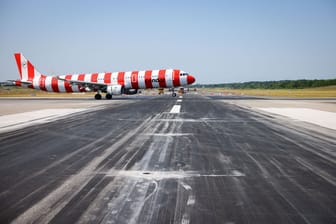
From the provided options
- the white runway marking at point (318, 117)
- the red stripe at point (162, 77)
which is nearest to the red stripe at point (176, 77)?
the red stripe at point (162, 77)

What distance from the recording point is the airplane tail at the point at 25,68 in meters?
40.5

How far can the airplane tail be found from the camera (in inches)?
1593

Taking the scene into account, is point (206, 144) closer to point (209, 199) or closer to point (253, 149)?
point (253, 149)

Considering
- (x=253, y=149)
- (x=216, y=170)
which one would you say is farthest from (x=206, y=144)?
(x=216, y=170)

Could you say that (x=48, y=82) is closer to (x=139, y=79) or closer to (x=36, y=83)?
(x=36, y=83)

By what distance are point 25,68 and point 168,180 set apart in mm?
45117

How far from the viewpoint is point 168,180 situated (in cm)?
436

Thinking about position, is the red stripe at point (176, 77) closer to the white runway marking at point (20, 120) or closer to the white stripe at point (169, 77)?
the white stripe at point (169, 77)

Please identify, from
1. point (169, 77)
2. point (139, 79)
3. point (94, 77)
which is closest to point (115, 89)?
point (139, 79)

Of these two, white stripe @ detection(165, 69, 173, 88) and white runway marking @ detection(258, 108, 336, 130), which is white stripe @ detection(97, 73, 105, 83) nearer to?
white stripe @ detection(165, 69, 173, 88)

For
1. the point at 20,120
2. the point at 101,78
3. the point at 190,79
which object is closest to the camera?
the point at 20,120

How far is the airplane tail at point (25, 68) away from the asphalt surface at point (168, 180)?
125ft

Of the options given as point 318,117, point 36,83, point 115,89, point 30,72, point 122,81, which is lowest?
point 318,117

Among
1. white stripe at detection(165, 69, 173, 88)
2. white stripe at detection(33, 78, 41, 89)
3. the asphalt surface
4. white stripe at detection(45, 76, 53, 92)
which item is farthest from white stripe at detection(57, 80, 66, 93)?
the asphalt surface
